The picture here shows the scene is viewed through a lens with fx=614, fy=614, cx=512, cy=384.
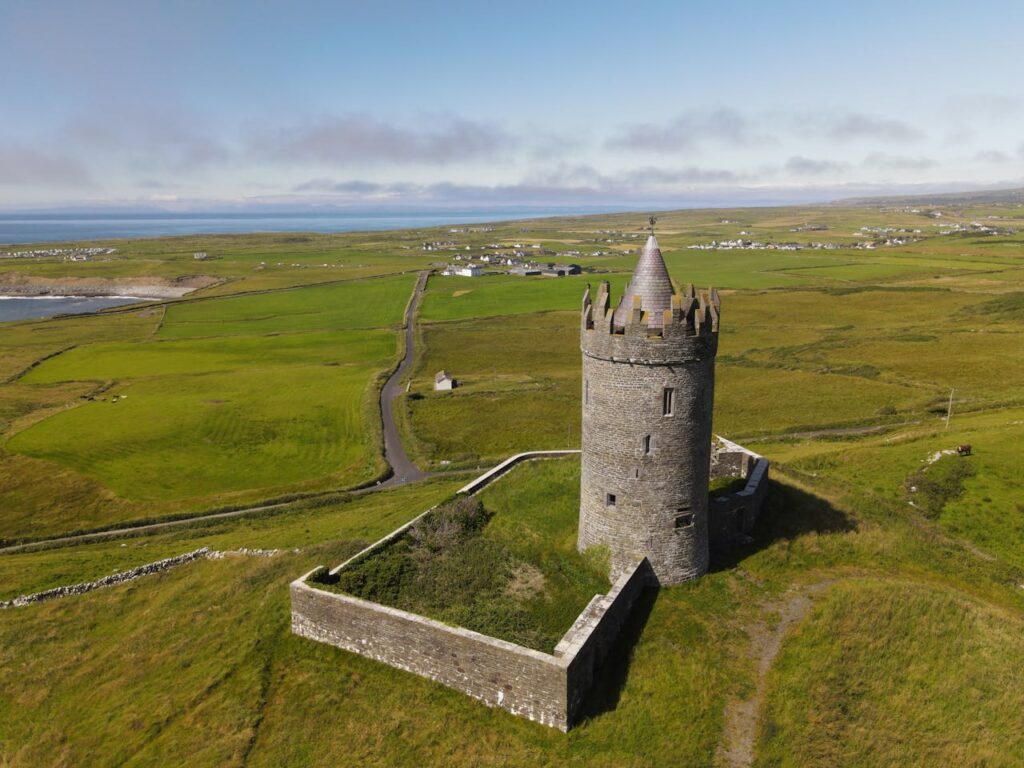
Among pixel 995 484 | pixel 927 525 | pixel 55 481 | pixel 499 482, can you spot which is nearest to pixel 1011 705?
pixel 927 525

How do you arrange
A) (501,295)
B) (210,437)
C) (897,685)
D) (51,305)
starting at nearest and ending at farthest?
1. (897,685)
2. (210,437)
3. (501,295)
4. (51,305)

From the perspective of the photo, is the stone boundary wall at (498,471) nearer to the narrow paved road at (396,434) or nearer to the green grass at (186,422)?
the narrow paved road at (396,434)

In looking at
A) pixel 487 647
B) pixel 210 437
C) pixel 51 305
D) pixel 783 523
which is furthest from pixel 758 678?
pixel 51 305

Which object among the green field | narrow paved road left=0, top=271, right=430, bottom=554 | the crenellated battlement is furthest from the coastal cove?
the crenellated battlement

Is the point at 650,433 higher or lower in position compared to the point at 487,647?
higher

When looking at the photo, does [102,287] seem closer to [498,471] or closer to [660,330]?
[498,471]

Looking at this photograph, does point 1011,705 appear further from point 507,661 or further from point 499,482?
point 499,482

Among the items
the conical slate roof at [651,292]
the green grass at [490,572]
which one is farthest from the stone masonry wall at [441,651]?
the conical slate roof at [651,292]

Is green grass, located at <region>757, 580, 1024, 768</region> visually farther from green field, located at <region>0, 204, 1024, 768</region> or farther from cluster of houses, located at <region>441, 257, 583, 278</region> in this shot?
cluster of houses, located at <region>441, 257, 583, 278</region>
